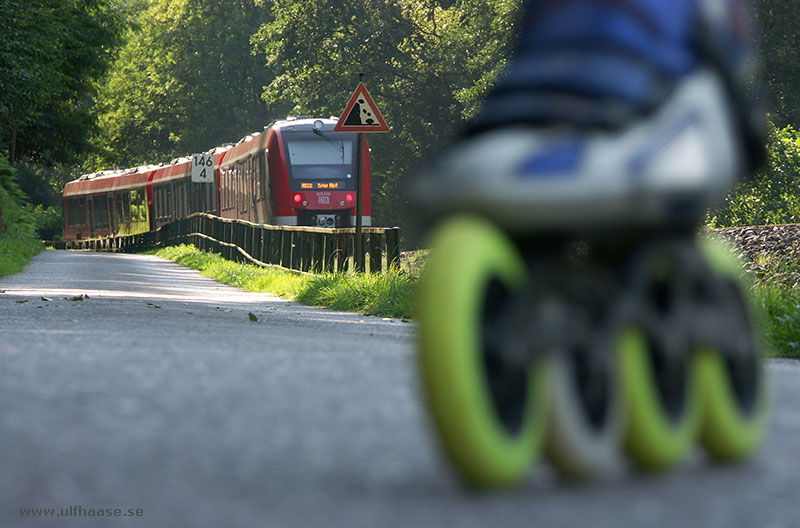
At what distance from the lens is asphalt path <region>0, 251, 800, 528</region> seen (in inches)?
117

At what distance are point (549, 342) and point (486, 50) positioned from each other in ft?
160

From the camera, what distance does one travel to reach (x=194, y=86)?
73.2 m

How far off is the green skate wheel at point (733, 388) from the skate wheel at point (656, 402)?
0.06 m

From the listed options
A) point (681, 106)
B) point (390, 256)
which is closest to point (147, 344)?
point (681, 106)

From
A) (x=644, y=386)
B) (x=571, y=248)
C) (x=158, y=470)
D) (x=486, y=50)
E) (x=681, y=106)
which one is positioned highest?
(x=486, y=50)

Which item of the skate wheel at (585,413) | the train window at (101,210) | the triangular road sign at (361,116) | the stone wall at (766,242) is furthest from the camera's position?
the train window at (101,210)

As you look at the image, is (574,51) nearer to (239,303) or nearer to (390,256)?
(239,303)

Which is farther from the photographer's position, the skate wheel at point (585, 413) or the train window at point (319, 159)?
the train window at point (319, 159)

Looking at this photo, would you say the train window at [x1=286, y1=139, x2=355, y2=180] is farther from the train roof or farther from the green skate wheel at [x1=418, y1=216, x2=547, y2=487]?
the green skate wheel at [x1=418, y1=216, x2=547, y2=487]

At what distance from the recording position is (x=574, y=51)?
136 inches

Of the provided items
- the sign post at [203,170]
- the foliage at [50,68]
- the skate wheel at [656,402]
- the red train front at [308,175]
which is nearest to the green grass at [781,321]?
the skate wheel at [656,402]

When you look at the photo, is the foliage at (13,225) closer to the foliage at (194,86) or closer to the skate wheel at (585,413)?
the skate wheel at (585,413)

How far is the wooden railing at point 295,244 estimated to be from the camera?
59.3 feet

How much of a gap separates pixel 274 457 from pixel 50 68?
29.0m
